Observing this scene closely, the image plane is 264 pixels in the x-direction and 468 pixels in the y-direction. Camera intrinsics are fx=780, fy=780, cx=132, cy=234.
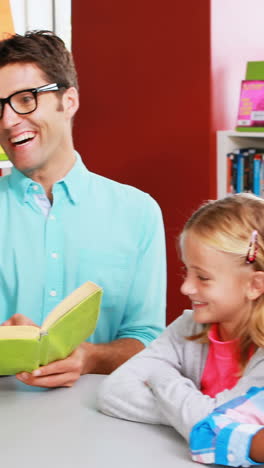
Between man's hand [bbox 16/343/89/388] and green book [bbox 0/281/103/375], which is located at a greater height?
green book [bbox 0/281/103/375]

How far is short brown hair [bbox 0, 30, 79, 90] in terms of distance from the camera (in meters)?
1.87

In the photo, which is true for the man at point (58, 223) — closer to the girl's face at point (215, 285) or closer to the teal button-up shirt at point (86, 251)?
the teal button-up shirt at point (86, 251)

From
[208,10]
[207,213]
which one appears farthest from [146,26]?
[207,213]

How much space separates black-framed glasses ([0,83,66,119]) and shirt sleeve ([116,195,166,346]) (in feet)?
1.21

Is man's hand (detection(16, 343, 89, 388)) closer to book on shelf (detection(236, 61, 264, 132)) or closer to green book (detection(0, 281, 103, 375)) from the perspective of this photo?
green book (detection(0, 281, 103, 375))

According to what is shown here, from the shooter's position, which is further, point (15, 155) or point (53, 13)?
point (53, 13)

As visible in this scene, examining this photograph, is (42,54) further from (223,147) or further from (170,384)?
(223,147)

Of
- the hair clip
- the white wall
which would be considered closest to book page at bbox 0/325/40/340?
the hair clip

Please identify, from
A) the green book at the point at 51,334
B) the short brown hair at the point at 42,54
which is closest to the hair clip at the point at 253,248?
the green book at the point at 51,334

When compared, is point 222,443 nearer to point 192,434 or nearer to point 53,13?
point 192,434

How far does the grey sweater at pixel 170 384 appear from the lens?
47.8 inches

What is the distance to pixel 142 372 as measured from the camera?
1356 millimetres

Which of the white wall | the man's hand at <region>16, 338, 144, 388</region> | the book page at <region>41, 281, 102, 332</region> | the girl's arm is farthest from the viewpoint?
the white wall

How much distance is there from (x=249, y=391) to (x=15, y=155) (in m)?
0.92
